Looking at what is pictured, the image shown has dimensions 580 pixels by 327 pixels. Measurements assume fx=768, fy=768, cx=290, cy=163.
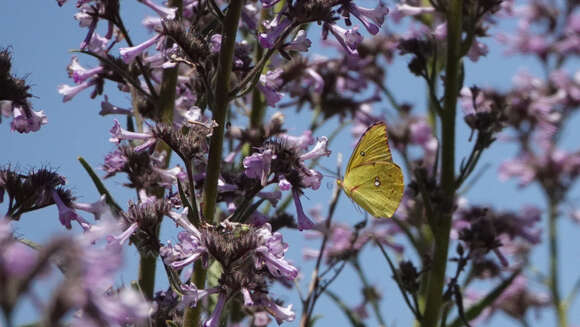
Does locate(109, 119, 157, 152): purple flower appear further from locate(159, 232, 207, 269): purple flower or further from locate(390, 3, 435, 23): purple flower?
locate(390, 3, 435, 23): purple flower

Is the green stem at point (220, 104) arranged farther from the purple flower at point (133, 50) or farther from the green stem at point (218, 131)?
the purple flower at point (133, 50)

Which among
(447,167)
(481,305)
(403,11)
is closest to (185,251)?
(447,167)

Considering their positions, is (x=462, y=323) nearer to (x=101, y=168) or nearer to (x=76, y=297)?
(x=101, y=168)

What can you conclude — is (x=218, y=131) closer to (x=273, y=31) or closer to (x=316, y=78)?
(x=273, y=31)

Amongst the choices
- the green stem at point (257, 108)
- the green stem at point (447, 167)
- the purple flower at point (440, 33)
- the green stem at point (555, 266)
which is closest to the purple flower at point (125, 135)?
the green stem at point (447, 167)

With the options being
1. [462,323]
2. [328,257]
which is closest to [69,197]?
[462,323]

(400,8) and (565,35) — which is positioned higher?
(565,35)
